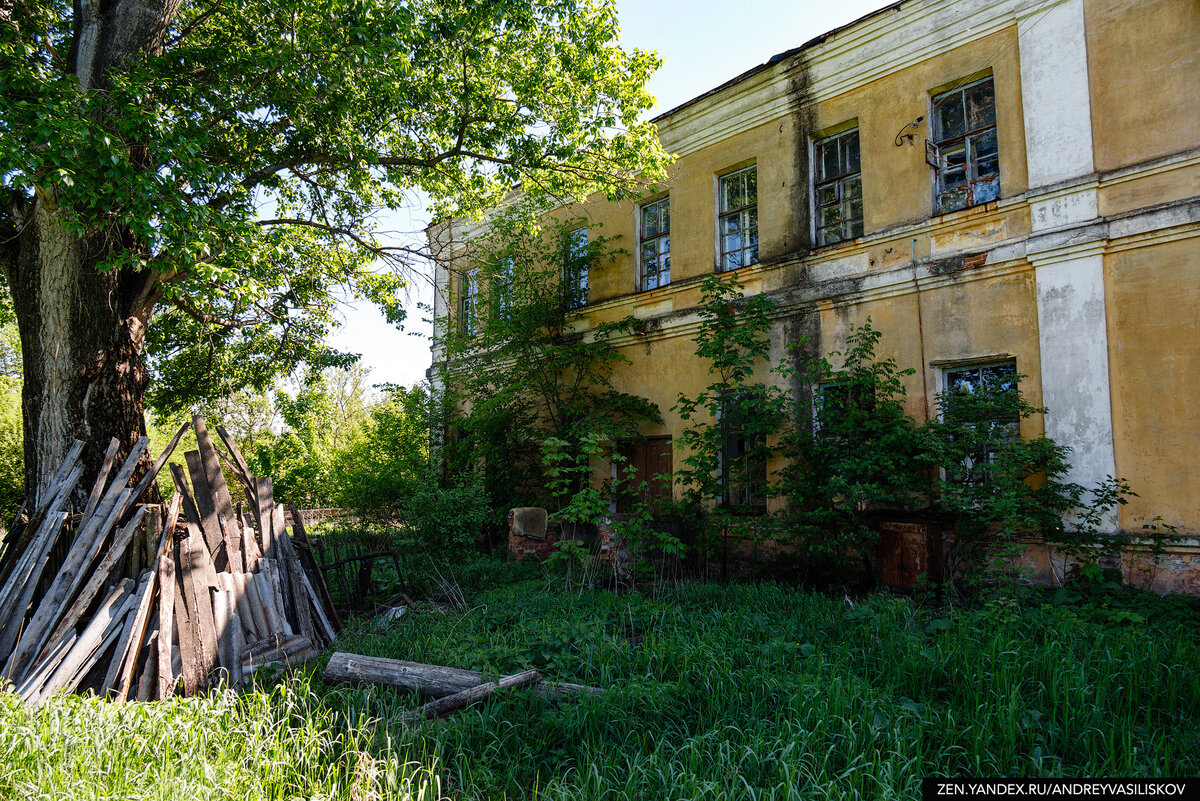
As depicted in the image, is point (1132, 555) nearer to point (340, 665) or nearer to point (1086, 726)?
point (1086, 726)

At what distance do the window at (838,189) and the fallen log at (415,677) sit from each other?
6.97 metres

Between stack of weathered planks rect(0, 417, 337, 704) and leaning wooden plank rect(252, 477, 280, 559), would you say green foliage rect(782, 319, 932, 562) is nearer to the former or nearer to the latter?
stack of weathered planks rect(0, 417, 337, 704)

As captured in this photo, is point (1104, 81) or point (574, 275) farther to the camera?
point (574, 275)

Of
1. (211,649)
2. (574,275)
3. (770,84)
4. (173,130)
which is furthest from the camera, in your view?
(574,275)

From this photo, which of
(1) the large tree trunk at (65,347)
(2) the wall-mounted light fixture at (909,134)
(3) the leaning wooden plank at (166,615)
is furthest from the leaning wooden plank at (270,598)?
(2) the wall-mounted light fixture at (909,134)

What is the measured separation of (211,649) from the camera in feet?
17.1

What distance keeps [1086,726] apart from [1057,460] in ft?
→ 12.4

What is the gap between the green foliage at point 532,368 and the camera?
34.5 feet

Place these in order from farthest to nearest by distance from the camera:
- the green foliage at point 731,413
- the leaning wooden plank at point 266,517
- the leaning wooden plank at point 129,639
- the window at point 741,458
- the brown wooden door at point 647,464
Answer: the brown wooden door at point 647,464 < the window at point 741,458 < the green foliage at point 731,413 < the leaning wooden plank at point 266,517 < the leaning wooden plank at point 129,639

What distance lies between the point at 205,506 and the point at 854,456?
262 inches

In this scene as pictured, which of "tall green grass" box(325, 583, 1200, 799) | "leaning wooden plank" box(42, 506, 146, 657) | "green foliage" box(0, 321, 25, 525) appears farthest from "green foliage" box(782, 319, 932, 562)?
"green foliage" box(0, 321, 25, 525)

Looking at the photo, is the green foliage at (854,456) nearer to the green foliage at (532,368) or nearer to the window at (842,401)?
the window at (842,401)

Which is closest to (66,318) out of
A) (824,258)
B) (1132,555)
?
(824,258)

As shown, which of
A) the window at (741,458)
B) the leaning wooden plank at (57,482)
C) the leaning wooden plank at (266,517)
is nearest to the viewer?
the leaning wooden plank at (57,482)
